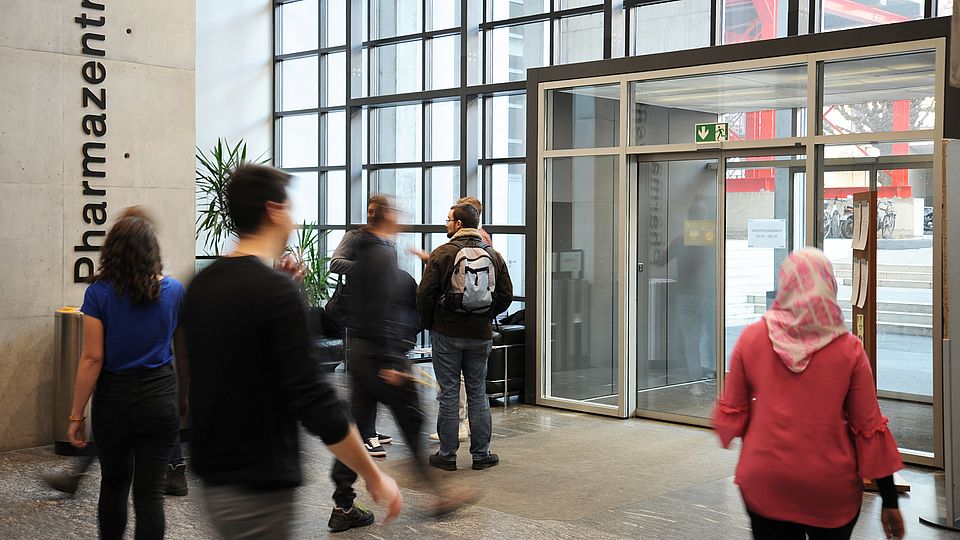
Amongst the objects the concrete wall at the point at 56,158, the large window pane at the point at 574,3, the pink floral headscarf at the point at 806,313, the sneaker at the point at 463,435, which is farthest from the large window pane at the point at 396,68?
the pink floral headscarf at the point at 806,313

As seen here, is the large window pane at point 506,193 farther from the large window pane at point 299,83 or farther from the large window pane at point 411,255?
the large window pane at point 299,83

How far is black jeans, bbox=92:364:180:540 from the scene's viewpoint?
11.5 ft

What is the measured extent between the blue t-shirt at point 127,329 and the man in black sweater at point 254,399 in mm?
1586

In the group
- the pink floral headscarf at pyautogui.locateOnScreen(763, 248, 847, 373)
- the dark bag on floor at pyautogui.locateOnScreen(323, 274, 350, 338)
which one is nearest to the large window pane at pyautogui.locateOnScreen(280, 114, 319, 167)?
the dark bag on floor at pyautogui.locateOnScreen(323, 274, 350, 338)

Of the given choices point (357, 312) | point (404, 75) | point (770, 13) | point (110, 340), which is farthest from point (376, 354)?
point (404, 75)

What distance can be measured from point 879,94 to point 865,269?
55.3 inches

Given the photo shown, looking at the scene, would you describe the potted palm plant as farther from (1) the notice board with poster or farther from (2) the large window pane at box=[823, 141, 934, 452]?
(1) the notice board with poster

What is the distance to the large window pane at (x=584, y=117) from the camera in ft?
27.6

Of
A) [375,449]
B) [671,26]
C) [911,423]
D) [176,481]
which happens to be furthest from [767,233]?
[176,481]

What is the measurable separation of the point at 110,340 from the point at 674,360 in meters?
5.30

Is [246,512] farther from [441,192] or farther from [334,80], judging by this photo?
[334,80]

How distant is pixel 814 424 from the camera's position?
282 centimetres

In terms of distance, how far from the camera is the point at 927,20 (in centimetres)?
656

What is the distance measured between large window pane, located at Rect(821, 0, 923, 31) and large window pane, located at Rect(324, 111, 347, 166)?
6.41 m
